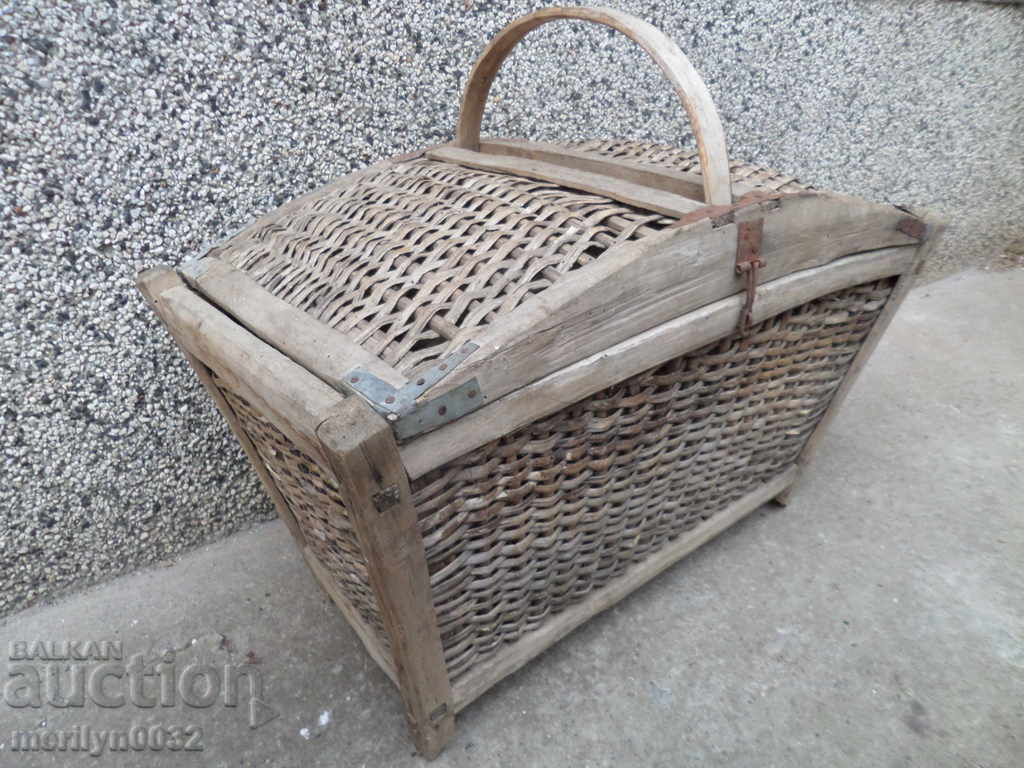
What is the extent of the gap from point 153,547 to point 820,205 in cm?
143

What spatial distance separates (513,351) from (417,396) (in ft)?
0.38

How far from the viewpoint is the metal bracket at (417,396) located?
570 millimetres

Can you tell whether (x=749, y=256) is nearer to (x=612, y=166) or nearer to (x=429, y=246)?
(x=612, y=166)

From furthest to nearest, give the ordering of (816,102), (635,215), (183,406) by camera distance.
Answer: 1. (816,102)
2. (183,406)
3. (635,215)

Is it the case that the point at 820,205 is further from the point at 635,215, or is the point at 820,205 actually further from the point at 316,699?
the point at 316,699

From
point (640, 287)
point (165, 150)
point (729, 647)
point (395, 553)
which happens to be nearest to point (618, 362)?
point (640, 287)

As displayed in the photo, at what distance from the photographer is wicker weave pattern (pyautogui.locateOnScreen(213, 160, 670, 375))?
2.24 ft

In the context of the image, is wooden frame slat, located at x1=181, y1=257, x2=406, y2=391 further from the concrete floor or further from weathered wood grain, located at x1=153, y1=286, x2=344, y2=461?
the concrete floor

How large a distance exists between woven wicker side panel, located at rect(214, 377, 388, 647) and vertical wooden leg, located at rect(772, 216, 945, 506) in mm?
948

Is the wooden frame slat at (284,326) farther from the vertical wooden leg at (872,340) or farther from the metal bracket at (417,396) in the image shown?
the vertical wooden leg at (872,340)

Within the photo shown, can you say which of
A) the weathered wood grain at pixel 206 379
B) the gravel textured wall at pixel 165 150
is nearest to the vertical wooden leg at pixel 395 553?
the weathered wood grain at pixel 206 379

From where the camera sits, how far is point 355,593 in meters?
0.95

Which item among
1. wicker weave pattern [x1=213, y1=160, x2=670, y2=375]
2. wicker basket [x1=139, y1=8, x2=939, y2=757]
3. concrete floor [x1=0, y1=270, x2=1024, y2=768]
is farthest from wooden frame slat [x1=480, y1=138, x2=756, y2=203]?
concrete floor [x1=0, y1=270, x2=1024, y2=768]

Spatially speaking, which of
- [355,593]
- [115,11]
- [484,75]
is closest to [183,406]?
[355,593]
